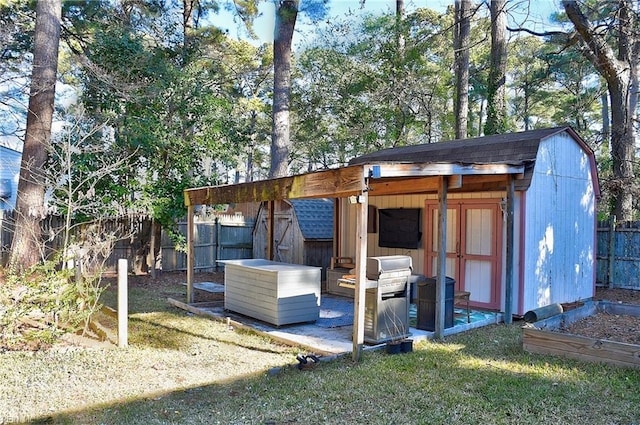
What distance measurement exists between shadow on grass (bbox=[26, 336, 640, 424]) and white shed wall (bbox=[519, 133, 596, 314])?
2712mm

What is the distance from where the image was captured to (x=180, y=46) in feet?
37.1

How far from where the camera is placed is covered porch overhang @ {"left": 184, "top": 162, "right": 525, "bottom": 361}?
477 cm

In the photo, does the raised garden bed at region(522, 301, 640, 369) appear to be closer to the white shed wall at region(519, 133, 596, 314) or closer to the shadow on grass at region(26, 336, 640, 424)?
the shadow on grass at region(26, 336, 640, 424)

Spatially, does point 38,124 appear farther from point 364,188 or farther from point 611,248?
point 611,248

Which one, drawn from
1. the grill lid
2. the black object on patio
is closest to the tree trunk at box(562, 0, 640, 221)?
the black object on patio

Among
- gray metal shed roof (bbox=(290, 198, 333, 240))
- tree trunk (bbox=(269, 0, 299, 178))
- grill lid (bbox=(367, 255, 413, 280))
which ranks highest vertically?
tree trunk (bbox=(269, 0, 299, 178))

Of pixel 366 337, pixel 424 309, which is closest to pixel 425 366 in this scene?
pixel 366 337

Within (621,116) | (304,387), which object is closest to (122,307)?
(304,387)

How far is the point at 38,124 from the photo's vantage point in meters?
8.67

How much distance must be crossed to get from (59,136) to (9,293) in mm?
5582

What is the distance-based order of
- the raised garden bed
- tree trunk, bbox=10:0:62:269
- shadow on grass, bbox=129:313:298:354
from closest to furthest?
the raised garden bed < shadow on grass, bbox=129:313:298:354 < tree trunk, bbox=10:0:62:269

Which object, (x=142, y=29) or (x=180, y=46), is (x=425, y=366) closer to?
(x=180, y=46)

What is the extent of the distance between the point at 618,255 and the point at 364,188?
7753 mm

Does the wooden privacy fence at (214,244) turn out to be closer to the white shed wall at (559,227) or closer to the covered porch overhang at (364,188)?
the covered porch overhang at (364,188)
